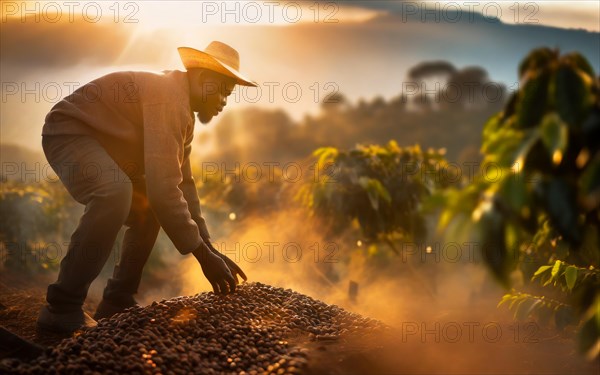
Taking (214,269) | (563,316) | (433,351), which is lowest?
(433,351)

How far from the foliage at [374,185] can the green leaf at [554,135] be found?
436 cm

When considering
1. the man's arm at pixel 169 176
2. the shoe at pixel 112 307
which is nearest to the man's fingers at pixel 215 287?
the man's arm at pixel 169 176

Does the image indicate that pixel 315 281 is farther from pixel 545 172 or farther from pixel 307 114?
pixel 307 114

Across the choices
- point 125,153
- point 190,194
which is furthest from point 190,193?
point 125,153

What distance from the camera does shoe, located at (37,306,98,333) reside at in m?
4.03

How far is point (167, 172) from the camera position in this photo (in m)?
3.85

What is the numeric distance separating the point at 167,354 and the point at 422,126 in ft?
45.0

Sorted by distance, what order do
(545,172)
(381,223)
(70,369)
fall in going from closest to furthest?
(545,172), (70,369), (381,223)

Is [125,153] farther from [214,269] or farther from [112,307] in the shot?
[112,307]

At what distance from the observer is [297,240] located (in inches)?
304

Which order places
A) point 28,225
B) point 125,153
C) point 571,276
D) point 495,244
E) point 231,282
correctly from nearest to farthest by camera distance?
point 495,244 < point 571,276 < point 231,282 < point 125,153 < point 28,225

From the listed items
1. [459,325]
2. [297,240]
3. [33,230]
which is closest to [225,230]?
[297,240]

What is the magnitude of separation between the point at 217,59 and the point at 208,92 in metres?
0.24

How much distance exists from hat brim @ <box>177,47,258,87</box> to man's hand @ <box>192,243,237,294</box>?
1.16 metres
